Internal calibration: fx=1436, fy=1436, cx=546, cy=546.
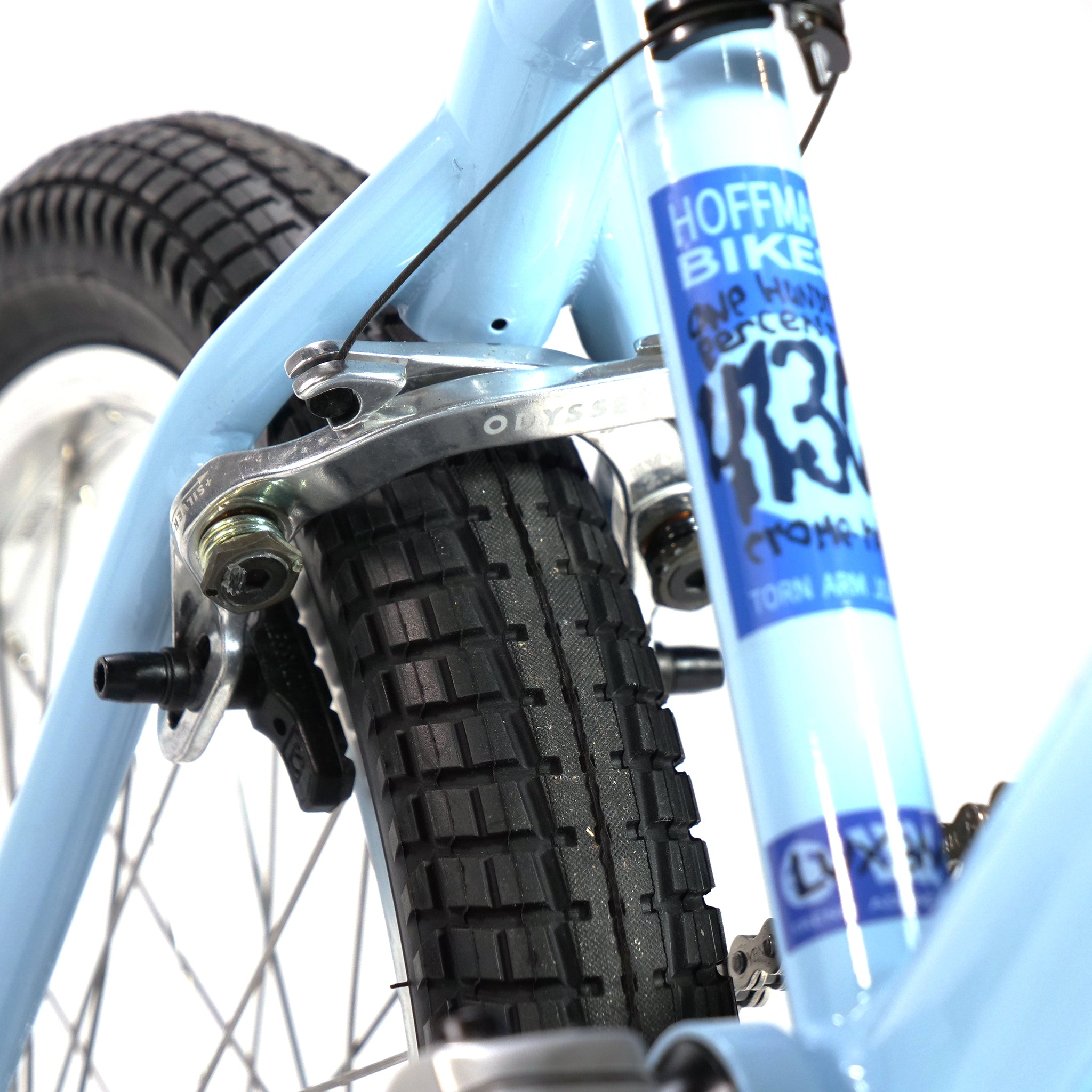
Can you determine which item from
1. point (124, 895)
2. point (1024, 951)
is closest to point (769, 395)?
point (1024, 951)

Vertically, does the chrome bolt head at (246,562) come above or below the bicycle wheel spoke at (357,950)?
above

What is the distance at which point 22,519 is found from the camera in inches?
37.0

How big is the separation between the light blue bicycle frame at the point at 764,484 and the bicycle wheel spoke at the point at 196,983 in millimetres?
306

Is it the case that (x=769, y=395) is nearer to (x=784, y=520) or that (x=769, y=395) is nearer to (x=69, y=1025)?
(x=784, y=520)

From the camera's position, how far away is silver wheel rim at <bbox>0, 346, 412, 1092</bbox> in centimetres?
82

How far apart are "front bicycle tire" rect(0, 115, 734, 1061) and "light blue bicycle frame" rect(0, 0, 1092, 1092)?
6 centimetres

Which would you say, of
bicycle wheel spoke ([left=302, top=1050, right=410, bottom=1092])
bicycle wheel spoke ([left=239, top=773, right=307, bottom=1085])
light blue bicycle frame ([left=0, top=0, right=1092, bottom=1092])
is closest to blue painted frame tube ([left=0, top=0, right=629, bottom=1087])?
light blue bicycle frame ([left=0, top=0, right=1092, bottom=1092])

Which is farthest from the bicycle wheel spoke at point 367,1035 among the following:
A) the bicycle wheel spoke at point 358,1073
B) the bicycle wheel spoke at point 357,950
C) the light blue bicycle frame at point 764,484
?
the light blue bicycle frame at point 764,484

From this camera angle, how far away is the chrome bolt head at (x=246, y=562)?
44 cm

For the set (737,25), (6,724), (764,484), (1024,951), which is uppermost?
(6,724)

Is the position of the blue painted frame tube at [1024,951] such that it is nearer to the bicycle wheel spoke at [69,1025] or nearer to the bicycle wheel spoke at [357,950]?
the bicycle wheel spoke at [357,950]

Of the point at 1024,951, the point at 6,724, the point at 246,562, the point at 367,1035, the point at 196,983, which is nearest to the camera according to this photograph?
the point at 1024,951

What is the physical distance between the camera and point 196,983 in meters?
0.83

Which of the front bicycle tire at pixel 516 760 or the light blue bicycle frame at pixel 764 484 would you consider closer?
the light blue bicycle frame at pixel 764 484
